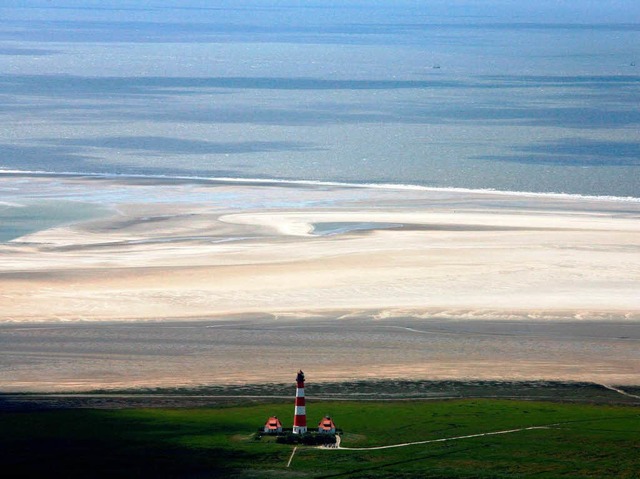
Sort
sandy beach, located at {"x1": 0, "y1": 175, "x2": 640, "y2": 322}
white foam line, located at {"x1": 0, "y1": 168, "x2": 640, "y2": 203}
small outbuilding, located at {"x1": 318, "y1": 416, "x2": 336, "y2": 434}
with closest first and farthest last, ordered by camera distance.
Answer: small outbuilding, located at {"x1": 318, "y1": 416, "x2": 336, "y2": 434}
sandy beach, located at {"x1": 0, "y1": 175, "x2": 640, "y2": 322}
white foam line, located at {"x1": 0, "y1": 168, "x2": 640, "y2": 203}

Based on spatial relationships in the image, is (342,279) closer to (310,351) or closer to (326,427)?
(310,351)

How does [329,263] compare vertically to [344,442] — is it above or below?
above

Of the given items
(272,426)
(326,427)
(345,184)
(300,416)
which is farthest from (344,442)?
(345,184)

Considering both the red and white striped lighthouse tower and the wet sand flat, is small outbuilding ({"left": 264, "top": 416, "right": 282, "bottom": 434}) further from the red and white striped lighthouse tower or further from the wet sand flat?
the wet sand flat

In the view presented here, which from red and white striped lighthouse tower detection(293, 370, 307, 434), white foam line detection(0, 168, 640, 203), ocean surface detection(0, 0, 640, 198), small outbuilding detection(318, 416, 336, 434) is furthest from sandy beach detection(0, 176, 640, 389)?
ocean surface detection(0, 0, 640, 198)

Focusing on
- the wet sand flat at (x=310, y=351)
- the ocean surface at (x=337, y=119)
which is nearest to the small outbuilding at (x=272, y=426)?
the wet sand flat at (x=310, y=351)

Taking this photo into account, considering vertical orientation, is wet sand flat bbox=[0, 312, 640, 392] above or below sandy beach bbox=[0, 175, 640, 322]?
below
